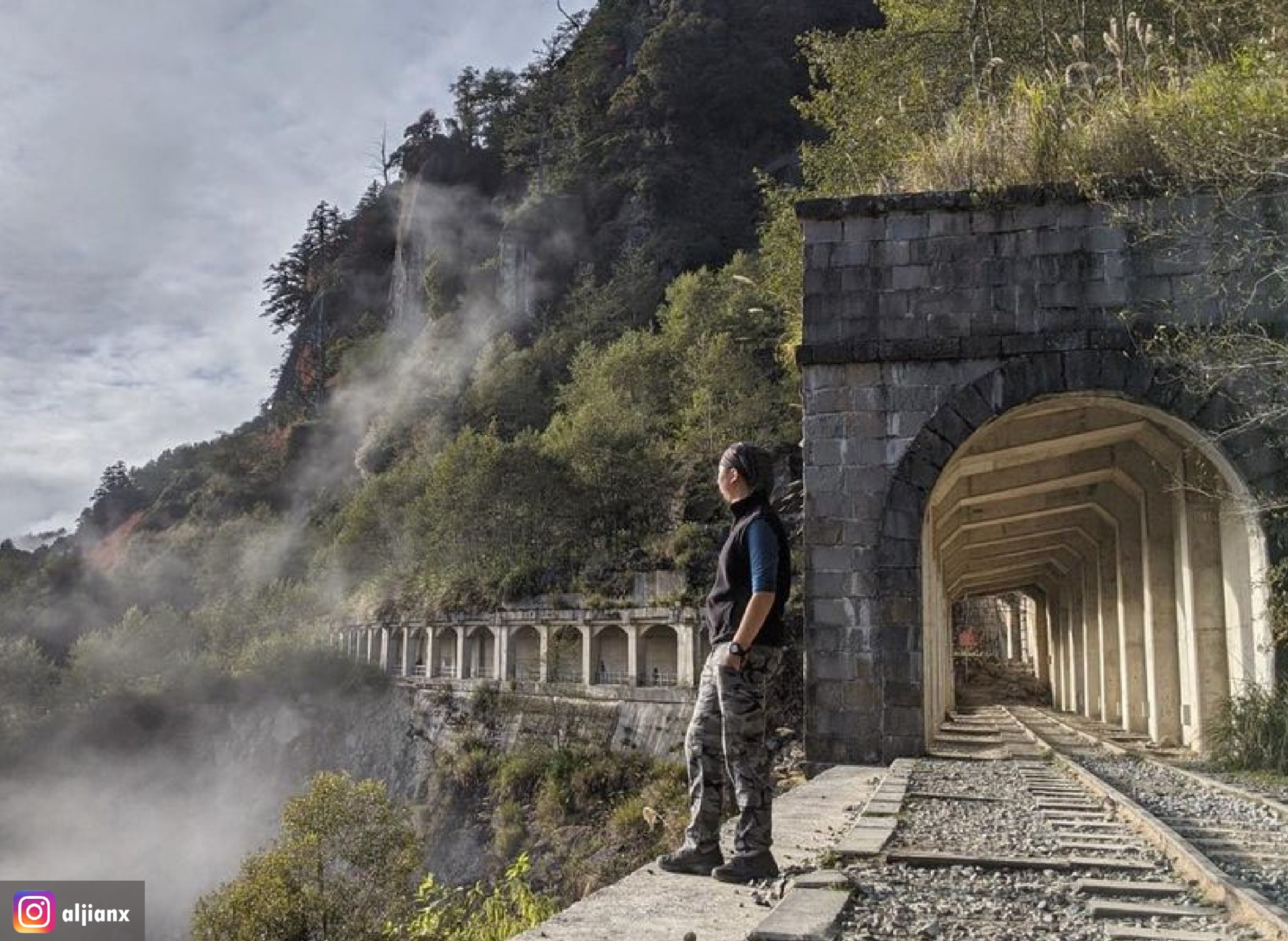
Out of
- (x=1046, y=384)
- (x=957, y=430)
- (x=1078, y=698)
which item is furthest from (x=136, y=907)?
(x=1078, y=698)

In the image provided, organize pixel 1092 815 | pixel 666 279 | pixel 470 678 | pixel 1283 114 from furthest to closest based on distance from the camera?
pixel 666 279, pixel 470 678, pixel 1283 114, pixel 1092 815

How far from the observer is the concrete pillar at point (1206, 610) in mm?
10758

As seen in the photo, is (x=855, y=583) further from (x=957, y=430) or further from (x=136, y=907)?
(x=136, y=907)

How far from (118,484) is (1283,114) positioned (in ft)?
274

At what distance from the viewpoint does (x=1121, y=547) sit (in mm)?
15070

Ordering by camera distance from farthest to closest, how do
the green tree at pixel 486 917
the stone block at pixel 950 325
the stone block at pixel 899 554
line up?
the stone block at pixel 950 325
the stone block at pixel 899 554
the green tree at pixel 486 917

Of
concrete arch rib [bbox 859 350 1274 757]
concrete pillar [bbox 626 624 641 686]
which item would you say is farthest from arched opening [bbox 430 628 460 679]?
concrete arch rib [bbox 859 350 1274 757]

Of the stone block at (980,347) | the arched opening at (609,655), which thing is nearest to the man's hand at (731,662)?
the stone block at (980,347)

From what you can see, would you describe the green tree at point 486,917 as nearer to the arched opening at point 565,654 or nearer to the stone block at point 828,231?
the stone block at point 828,231

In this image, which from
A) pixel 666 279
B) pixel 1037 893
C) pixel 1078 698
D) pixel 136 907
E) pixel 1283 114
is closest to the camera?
pixel 1037 893

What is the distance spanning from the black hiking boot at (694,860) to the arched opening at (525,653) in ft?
79.1

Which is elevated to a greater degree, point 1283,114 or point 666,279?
point 666,279

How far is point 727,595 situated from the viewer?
14.0ft

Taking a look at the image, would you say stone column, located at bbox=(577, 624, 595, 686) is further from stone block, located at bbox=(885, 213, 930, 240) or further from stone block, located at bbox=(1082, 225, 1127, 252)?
stone block, located at bbox=(1082, 225, 1127, 252)
